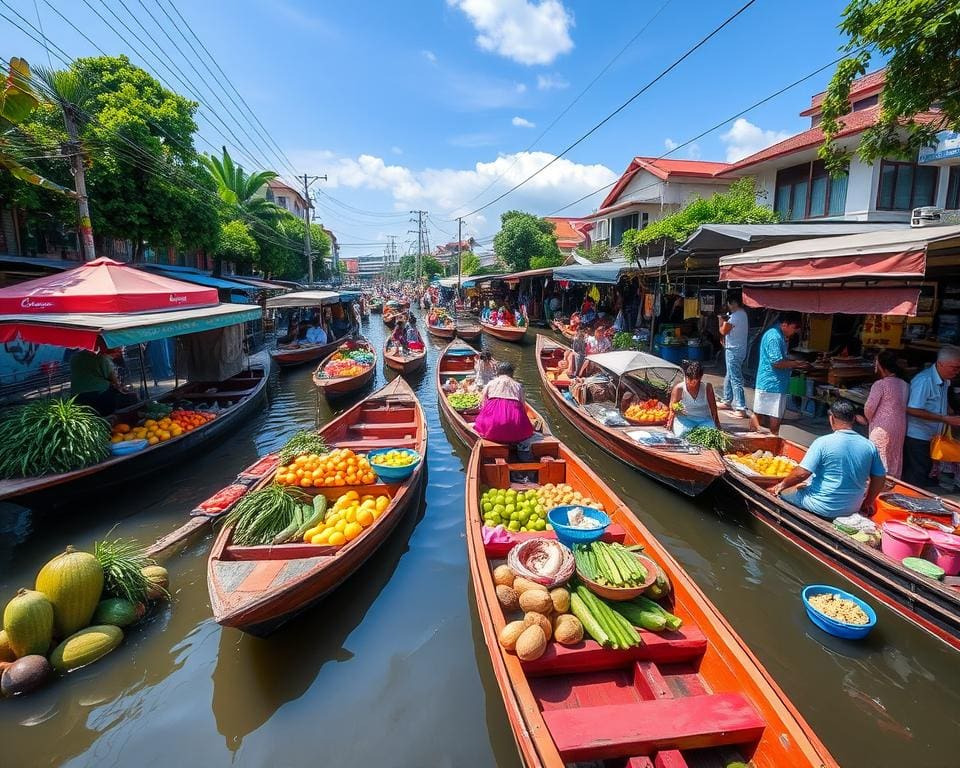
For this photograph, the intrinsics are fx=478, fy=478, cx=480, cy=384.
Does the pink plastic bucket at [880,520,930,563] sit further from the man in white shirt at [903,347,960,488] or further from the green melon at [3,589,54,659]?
the green melon at [3,589,54,659]

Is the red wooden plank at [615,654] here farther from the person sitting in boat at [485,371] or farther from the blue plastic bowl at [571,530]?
the person sitting in boat at [485,371]

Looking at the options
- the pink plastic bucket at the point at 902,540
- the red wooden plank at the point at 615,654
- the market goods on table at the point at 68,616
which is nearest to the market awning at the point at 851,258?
the pink plastic bucket at the point at 902,540

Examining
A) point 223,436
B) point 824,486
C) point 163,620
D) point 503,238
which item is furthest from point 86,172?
point 503,238

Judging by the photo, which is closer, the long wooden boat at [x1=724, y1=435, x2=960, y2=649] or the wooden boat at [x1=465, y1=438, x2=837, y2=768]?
the wooden boat at [x1=465, y1=438, x2=837, y2=768]

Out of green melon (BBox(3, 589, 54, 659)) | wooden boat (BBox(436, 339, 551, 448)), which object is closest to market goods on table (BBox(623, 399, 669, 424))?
wooden boat (BBox(436, 339, 551, 448))

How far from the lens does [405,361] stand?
14.7 meters

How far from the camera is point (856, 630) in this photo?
3951mm

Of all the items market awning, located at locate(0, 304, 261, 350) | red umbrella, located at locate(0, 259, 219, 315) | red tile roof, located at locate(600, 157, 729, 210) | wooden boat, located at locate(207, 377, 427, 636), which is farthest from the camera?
red tile roof, located at locate(600, 157, 729, 210)

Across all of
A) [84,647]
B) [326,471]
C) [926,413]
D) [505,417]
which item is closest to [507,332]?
[505,417]

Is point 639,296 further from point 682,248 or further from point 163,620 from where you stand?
point 163,620

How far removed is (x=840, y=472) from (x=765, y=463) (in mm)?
1530

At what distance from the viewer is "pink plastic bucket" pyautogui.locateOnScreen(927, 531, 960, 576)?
400 cm

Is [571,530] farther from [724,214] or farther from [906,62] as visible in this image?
[724,214]

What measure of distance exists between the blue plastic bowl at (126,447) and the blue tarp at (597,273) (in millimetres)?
12479
